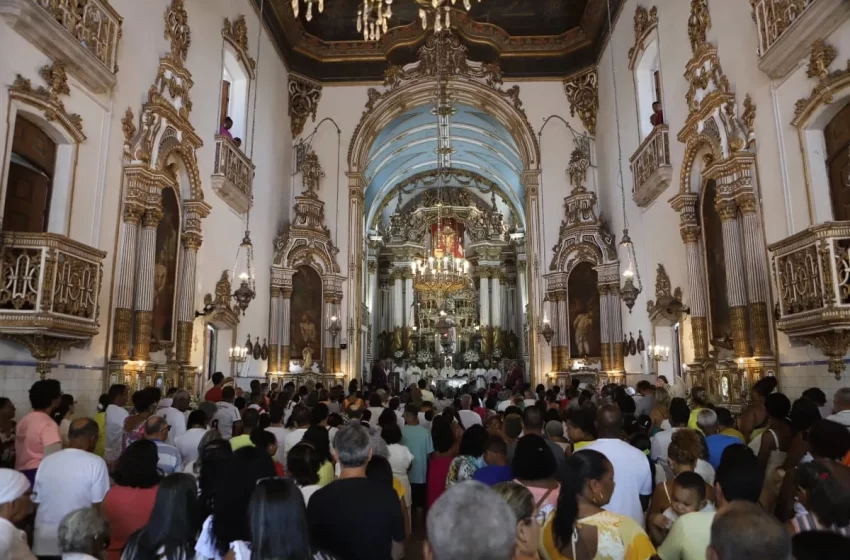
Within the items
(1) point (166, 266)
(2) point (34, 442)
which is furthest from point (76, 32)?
(2) point (34, 442)

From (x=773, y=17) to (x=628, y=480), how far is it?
7269 millimetres

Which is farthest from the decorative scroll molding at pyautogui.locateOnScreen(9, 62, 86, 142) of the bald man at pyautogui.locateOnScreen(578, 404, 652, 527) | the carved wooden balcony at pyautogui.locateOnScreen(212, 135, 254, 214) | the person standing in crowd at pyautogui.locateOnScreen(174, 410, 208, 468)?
the bald man at pyautogui.locateOnScreen(578, 404, 652, 527)

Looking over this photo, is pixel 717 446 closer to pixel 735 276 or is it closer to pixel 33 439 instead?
pixel 33 439

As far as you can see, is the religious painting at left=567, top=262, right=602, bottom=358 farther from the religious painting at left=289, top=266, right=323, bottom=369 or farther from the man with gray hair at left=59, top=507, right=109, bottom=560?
the man with gray hair at left=59, top=507, right=109, bottom=560

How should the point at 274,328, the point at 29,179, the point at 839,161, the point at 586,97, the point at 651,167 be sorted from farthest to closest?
the point at 586,97 → the point at 274,328 → the point at 651,167 → the point at 29,179 → the point at 839,161

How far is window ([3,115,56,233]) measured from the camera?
7391 millimetres

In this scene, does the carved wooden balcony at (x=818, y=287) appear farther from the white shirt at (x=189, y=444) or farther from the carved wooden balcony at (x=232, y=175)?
the carved wooden balcony at (x=232, y=175)

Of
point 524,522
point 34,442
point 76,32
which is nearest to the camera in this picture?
point 524,522

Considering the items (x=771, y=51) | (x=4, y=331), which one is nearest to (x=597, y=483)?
(x=4, y=331)

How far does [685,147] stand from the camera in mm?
11375

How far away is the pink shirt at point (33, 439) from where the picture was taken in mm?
5109

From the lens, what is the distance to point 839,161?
7.37m

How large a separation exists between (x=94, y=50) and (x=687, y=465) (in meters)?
8.84

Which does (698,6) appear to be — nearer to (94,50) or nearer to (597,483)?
→ (94,50)
